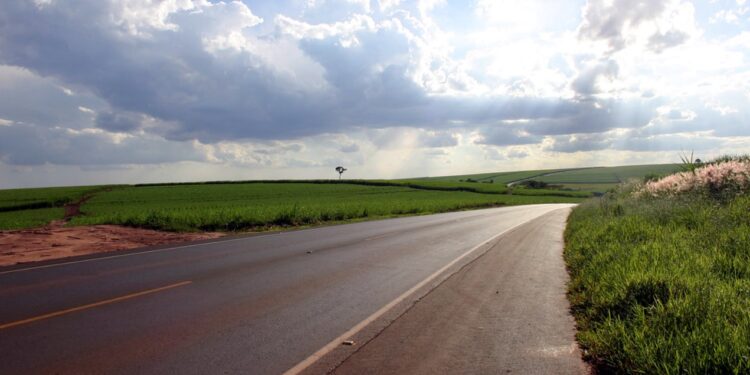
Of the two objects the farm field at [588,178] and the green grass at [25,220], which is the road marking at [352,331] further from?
the farm field at [588,178]

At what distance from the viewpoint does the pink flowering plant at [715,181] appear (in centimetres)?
1393

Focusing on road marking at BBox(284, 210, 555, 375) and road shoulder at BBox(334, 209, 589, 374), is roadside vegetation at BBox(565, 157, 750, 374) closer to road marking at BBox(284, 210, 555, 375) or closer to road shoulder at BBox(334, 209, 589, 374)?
road shoulder at BBox(334, 209, 589, 374)

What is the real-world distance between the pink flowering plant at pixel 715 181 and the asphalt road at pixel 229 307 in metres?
5.65

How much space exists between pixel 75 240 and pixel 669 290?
16.8 metres

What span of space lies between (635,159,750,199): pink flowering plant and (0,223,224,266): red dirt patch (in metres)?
16.6

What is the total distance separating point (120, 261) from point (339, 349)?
867 cm

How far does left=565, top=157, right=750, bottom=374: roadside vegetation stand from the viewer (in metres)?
4.39

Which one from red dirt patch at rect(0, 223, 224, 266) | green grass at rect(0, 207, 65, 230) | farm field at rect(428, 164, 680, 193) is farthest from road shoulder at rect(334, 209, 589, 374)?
farm field at rect(428, 164, 680, 193)

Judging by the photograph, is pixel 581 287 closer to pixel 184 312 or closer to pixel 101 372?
pixel 184 312

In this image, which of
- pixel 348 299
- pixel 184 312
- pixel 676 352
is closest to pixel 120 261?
pixel 184 312

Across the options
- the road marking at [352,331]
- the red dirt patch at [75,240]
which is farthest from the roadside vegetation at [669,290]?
the red dirt patch at [75,240]

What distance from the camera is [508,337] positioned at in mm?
5941

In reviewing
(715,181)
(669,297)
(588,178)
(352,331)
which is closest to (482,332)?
(352,331)

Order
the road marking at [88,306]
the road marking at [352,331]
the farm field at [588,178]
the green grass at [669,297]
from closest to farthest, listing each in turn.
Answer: the green grass at [669,297]
the road marking at [352,331]
the road marking at [88,306]
the farm field at [588,178]
